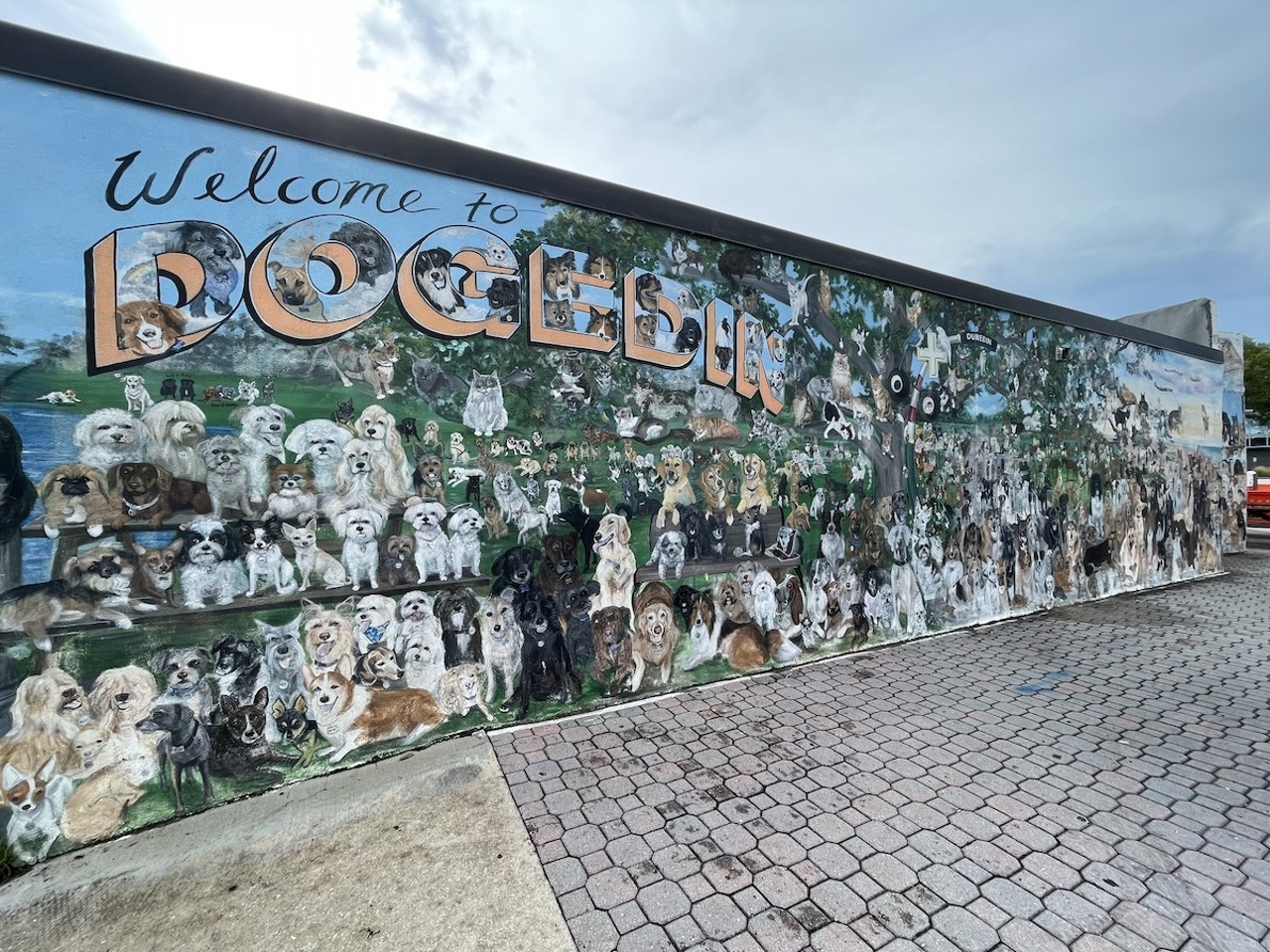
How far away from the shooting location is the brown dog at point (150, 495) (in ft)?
9.91

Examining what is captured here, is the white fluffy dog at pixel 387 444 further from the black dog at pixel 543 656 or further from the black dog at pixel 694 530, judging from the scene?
the black dog at pixel 694 530

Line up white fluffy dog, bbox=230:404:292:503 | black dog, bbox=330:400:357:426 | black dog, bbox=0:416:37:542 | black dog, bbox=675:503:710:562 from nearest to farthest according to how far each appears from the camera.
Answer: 1. black dog, bbox=0:416:37:542
2. white fluffy dog, bbox=230:404:292:503
3. black dog, bbox=330:400:357:426
4. black dog, bbox=675:503:710:562

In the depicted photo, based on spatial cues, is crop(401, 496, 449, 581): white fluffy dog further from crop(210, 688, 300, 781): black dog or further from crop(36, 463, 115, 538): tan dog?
crop(36, 463, 115, 538): tan dog

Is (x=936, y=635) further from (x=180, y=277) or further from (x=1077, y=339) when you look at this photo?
(x=180, y=277)

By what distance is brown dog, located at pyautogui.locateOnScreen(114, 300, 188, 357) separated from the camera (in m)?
3.04

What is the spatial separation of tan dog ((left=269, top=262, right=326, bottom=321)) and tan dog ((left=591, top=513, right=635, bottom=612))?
2550mm

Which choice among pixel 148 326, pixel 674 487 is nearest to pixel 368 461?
pixel 148 326

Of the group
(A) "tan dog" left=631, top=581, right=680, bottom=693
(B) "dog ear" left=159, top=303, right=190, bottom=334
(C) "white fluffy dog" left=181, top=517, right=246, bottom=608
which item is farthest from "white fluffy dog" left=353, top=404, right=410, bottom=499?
(A) "tan dog" left=631, top=581, right=680, bottom=693

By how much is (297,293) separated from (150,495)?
151cm

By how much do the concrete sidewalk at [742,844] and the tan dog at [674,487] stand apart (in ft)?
5.44

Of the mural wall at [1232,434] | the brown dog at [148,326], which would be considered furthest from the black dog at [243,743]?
the mural wall at [1232,434]

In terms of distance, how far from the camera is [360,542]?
3604 mm

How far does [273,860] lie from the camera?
→ 2697mm

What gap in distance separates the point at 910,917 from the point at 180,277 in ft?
16.8
